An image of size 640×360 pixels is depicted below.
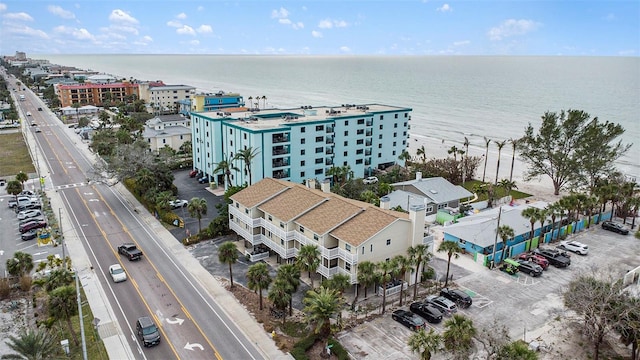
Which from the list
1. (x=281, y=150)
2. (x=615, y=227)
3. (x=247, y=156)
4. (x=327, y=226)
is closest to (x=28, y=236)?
(x=247, y=156)

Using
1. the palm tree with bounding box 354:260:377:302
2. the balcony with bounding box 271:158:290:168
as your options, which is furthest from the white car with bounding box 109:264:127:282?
the balcony with bounding box 271:158:290:168

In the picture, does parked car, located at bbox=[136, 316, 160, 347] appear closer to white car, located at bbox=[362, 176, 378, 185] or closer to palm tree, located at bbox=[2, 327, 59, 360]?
palm tree, located at bbox=[2, 327, 59, 360]

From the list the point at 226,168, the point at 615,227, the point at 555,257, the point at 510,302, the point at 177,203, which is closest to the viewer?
the point at 510,302

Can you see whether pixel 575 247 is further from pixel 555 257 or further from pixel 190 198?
pixel 190 198

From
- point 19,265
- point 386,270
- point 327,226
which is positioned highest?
point 327,226

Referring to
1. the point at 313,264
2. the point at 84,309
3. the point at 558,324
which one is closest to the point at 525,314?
the point at 558,324

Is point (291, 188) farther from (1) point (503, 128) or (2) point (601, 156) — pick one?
(1) point (503, 128)

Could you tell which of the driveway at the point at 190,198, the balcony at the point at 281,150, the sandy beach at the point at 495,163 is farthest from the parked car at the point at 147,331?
the sandy beach at the point at 495,163
